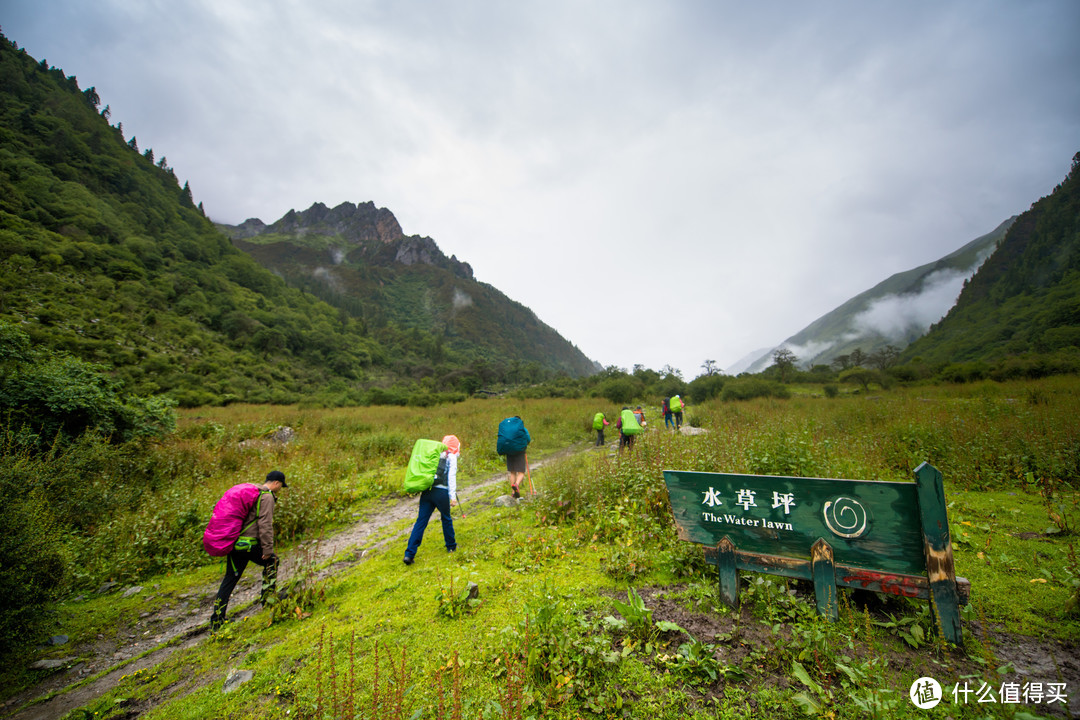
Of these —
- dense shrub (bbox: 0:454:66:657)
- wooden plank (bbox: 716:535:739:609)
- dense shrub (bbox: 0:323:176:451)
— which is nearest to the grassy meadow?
wooden plank (bbox: 716:535:739:609)

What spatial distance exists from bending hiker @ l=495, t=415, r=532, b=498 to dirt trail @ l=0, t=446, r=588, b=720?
244 centimetres

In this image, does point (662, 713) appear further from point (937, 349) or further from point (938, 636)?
point (937, 349)

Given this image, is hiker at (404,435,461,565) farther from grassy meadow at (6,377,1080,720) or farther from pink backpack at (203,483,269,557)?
pink backpack at (203,483,269,557)

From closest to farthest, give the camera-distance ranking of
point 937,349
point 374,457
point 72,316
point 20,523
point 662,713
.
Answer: point 662,713, point 20,523, point 374,457, point 72,316, point 937,349

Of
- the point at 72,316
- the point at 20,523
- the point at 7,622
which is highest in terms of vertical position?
the point at 72,316

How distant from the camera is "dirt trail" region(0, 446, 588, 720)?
314cm

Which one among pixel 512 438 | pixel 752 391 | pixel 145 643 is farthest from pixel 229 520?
pixel 752 391

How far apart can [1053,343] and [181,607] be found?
57.4m

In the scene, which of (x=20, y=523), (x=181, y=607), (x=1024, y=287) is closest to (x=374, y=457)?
(x=181, y=607)

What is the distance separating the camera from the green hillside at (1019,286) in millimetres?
58500

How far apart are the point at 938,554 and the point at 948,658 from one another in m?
0.66

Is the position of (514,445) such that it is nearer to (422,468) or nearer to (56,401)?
(422,468)

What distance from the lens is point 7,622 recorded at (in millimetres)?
3377

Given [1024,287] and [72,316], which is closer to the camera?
[72,316]
